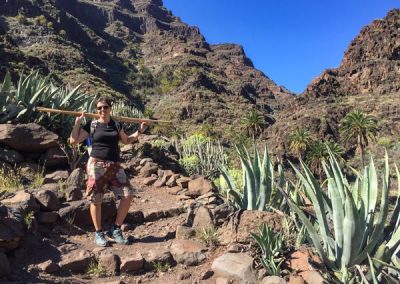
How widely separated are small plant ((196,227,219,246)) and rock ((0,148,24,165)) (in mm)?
3523

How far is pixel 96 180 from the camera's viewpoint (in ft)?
16.1

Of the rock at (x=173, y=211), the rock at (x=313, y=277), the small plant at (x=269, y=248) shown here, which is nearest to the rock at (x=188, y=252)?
the small plant at (x=269, y=248)

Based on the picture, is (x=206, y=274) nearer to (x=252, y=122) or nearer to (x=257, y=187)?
(x=257, y=187)

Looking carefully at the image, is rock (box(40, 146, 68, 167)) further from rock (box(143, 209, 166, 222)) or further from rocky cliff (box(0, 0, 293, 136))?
rocky cliff (box(0, 0, 293, 136))

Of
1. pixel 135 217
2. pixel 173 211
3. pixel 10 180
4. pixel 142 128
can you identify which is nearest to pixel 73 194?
pixel 135 217

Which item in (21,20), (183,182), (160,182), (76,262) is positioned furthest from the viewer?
(21,20)

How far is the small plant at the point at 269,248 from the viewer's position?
404cm

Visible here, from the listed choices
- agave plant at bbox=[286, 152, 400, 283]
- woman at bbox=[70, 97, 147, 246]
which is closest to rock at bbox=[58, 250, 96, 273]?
woman at bbox=[70, 97, 147, 246]

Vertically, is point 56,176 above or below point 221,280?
above

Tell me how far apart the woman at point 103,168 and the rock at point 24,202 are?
64cm

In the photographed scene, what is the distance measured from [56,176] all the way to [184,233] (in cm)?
251

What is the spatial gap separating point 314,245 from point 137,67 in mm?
132297

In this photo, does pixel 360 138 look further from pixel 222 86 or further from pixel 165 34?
pixel 165 34

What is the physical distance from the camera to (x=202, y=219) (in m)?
5.32
